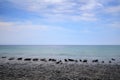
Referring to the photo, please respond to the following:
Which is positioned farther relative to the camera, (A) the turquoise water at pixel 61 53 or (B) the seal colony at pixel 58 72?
(A) the turquoise water at pixel 61 53

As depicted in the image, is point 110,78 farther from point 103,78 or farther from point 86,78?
point 86,78

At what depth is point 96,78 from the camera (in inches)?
724

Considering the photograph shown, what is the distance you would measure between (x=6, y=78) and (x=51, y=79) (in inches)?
180

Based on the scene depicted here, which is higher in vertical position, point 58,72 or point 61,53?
point 58,72

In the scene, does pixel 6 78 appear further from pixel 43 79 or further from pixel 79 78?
pixel 79 78

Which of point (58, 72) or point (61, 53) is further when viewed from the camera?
point (61, 53)

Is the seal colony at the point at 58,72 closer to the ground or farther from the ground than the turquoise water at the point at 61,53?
farther from the ground

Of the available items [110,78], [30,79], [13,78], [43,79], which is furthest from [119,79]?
[13,78]

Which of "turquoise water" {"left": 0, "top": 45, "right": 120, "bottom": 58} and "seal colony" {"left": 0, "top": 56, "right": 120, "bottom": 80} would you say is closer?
"seal colony" {"left": 0, "top": 56, "right": 120, "bottom": 80}

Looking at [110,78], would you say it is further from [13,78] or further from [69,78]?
[13,78]

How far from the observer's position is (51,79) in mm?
17594

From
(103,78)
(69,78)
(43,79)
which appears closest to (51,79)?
(43,79)

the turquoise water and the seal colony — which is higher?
the seal colony

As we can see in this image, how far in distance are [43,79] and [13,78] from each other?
3.07 metres
